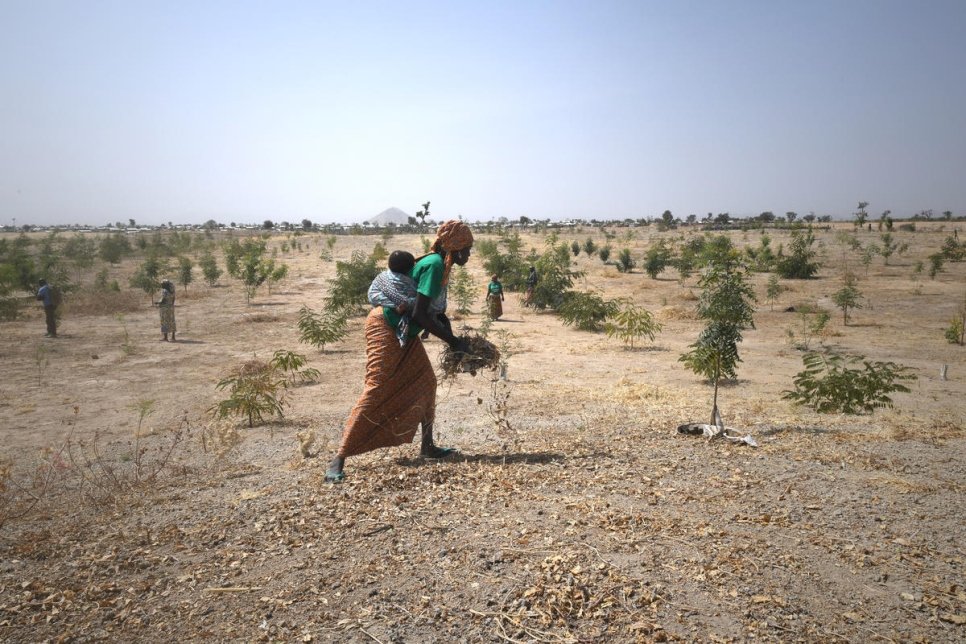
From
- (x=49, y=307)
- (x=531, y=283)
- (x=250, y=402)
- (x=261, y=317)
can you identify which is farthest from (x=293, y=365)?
(x=531, y=283)

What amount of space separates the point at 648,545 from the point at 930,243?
43699 mm

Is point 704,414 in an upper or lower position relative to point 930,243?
lower

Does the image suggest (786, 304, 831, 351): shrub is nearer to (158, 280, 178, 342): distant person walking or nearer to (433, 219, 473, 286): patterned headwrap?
(433, 219, 473, 286): patterned headwrap

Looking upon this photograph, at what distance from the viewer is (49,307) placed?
44.5 ft

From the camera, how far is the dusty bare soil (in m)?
2.66

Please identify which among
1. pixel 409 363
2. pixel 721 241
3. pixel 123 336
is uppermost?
pixel 721 241

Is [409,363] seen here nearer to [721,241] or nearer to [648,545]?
[648,545]

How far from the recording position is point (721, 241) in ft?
18.9

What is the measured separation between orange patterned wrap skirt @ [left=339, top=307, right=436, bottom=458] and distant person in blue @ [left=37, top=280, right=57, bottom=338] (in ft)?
42.4


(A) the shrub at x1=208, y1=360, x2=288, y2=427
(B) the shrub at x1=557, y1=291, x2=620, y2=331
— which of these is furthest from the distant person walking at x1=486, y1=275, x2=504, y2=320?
(A) the shrub at x1=208, y1=360, x2=288, y2=427

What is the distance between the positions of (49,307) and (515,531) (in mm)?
14563

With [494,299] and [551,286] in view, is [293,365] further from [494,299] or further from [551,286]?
[551,286]

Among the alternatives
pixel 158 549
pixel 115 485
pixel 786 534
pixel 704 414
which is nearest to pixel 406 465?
pixel 158 549

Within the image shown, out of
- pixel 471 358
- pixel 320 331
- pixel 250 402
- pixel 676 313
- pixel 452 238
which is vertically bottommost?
pixel 676 313
